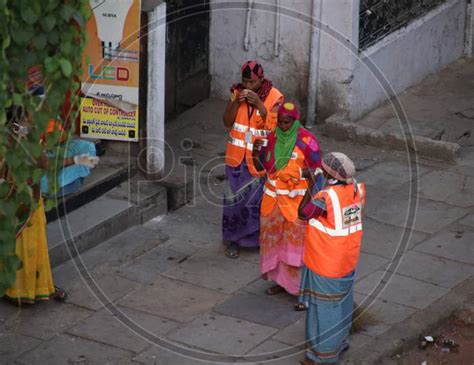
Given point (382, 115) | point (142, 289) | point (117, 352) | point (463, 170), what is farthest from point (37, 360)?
point (382, 115)

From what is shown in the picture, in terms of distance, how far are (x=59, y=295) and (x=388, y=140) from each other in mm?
4737

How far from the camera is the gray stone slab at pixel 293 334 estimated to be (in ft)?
27.9

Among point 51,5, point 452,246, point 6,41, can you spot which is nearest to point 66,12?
point 51,5

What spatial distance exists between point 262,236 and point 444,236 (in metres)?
2.03

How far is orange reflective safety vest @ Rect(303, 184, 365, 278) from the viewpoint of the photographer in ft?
25.5

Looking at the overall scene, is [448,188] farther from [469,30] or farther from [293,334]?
[469,30]

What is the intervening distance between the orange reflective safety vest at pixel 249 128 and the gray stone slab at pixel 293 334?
1.40 meters

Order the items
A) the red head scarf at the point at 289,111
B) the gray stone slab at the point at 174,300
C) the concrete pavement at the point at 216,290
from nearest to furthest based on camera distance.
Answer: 1. the concrete pavement at the point at 216,290
2. the red head scarf at the point at 289,111
3. the gray stone slab at the point at 174,300

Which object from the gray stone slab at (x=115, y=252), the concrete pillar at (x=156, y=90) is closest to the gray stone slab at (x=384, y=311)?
the gray stone slab at (x=115, y=252)

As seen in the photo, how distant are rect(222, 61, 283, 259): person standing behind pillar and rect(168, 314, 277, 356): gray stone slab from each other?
1212 millimetres

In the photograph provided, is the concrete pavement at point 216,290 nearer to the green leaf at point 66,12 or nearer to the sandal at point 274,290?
the sandal at point 274,290

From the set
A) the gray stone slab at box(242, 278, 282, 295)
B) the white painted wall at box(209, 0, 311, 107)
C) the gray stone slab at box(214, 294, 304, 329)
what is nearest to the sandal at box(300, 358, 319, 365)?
the gray stone slab at box(214, 294, 304, 329)

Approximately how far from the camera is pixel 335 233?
7809 mm

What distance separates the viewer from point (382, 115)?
13.3m
